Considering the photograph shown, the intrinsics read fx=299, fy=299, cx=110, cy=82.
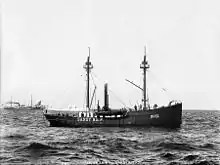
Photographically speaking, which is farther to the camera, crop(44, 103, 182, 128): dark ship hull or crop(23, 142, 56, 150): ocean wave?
crop(44, 103, 182, 128): dark ship hull

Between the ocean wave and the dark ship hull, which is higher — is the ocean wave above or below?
below

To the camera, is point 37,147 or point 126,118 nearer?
point 37,147

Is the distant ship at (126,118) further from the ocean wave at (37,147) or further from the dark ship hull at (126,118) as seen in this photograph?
the ocean wave at (37,147)

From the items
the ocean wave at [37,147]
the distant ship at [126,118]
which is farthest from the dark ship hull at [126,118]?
the ocean wave at [37,147]

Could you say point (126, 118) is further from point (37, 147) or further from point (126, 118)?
point (37, 147)

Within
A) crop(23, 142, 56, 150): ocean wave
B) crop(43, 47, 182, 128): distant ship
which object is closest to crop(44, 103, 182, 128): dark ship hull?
crop(43, 47, 182, 128): distant ship

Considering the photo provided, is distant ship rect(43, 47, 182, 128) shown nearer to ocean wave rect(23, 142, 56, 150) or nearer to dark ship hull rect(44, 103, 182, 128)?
dark ship hull rect(44, 103, 182, 128)

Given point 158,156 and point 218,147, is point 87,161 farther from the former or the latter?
point 218,147

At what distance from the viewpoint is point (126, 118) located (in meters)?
48.9

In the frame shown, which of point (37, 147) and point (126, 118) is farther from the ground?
point (126, 118)

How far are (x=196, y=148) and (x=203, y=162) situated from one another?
6.41 meters

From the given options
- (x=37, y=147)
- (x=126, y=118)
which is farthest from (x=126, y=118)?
(x=37, y=147)

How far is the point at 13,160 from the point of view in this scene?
18.9 meters

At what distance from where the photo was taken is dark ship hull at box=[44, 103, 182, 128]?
160 feet
